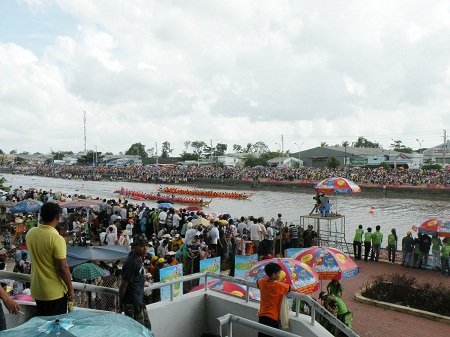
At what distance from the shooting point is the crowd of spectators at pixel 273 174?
49375mm

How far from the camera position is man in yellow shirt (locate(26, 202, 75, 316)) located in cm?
361

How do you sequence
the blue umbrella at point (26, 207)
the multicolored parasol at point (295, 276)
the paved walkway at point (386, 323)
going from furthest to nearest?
the blue umbrella at point (26, 207) → the paved walkway at point (386, 323) → the multicolored parasol at point (295, 276)

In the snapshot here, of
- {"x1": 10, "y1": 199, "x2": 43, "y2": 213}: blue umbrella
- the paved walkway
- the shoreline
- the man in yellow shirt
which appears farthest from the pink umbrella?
the shoreline

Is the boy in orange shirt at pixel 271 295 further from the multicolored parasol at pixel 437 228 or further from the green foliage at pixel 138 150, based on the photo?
the green foliage at pixel 138 150

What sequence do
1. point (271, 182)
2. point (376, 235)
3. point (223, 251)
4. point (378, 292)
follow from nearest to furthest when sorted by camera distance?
point (378, 292), point (223, 251), point (376, 235), point (271, 182)

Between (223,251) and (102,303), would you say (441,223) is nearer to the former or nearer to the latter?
(223,251)

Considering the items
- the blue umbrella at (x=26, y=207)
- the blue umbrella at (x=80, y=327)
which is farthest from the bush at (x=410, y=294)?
the blue umbrella at (x=26, y=207)

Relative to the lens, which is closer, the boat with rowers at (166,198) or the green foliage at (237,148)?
the boat with rowers at (166,198)

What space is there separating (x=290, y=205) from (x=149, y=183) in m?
37.4

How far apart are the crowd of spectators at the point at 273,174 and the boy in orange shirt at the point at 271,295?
47.0 metres

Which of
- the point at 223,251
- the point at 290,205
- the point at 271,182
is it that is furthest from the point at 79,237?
the point at 271,182

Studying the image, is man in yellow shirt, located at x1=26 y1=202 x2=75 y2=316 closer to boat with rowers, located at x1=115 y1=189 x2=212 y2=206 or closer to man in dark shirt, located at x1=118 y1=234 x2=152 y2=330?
man in dark shirt, located at x1=118 y1=234 x2=152 y2=330

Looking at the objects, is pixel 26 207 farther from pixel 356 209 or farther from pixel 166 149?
pixel 166 149

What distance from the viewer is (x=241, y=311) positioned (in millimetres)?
5332
